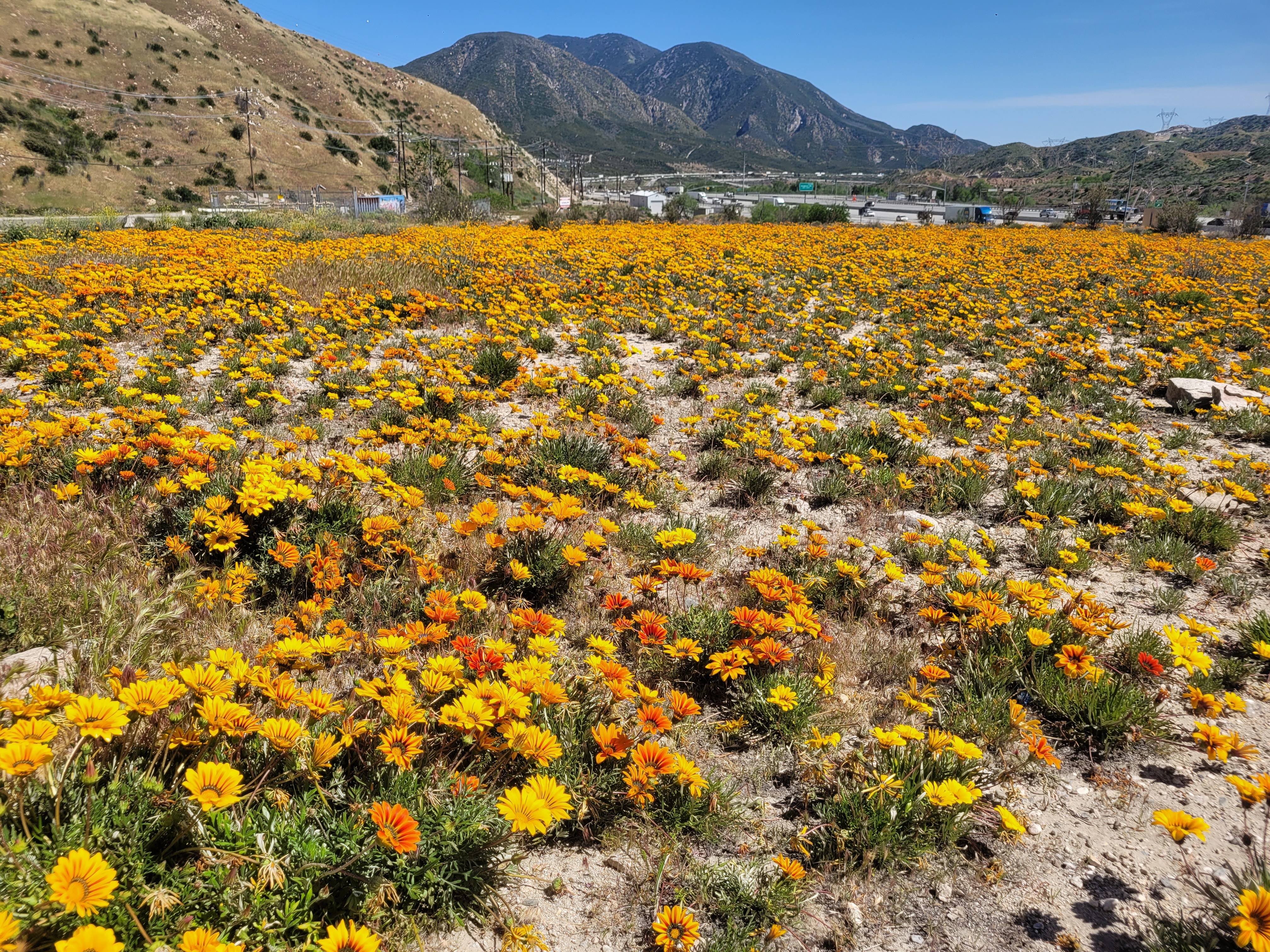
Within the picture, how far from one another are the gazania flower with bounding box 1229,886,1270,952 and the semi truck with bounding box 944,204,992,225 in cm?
4031

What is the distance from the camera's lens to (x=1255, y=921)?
1.64 meters

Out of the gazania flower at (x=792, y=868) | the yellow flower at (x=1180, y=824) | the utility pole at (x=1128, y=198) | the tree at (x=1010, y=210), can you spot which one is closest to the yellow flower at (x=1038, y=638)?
the yellow flower at (x=1180, y=824)

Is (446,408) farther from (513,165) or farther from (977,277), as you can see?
(513,165)

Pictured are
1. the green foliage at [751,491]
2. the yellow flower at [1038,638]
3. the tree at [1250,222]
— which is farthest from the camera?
the tree at [1250,222]

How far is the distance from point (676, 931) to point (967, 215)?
187 feet

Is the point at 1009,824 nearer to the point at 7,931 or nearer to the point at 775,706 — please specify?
the point at 775,706

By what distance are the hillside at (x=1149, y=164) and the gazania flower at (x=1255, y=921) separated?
263ft

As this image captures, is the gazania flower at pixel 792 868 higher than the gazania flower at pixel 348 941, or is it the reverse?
the gazania flower at pixel 348 941

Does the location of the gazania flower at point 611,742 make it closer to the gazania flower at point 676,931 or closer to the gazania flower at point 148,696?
the gazania flower at point 676,931

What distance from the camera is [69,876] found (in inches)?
55.0

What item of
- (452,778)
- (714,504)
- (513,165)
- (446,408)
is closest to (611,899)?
(452,778)

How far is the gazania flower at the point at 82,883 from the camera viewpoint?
1355 mm

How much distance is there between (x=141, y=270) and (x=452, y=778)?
1040 cm

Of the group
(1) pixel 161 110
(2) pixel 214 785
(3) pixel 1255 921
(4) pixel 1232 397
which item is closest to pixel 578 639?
(2) pixel 214 785
